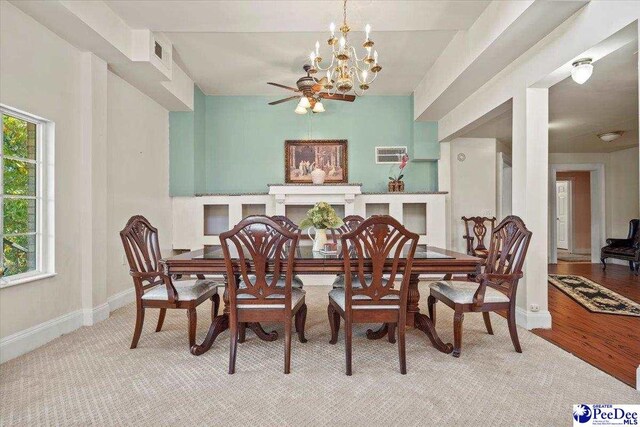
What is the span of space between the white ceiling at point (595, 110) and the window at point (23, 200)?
467 centimetres

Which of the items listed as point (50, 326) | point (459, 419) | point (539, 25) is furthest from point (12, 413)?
point (539, 25)

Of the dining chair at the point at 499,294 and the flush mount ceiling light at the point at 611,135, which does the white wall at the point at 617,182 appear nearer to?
the flush mount ceiling light at the point at 611,135

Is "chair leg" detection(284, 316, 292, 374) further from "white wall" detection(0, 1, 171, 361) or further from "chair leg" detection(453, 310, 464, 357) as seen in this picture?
"white wall" detection(0, 1, 171, 361)

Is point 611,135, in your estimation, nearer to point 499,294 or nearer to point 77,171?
point 499,294

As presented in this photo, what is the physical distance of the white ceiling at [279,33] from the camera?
3016 mm

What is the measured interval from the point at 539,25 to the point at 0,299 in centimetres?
448

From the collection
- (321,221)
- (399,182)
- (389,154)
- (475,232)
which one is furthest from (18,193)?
(475,232)

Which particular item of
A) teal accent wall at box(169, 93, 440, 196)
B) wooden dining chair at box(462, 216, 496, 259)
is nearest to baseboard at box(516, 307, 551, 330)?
wooden dining chair at box(462, 216, 496, 259)

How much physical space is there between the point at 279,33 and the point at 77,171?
2.48 meters

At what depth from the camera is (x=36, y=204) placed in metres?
2.82

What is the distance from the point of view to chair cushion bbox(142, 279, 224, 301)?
8.25ft
